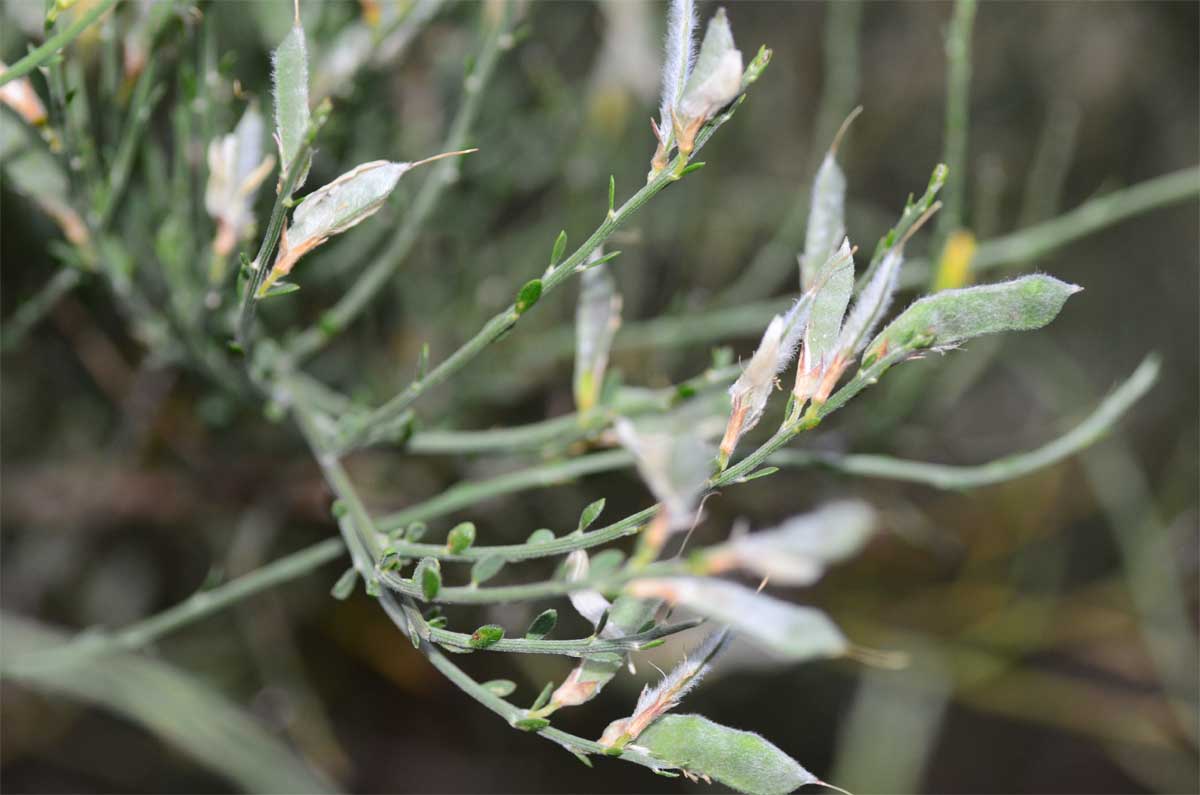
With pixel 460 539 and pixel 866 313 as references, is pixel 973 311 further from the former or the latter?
pixel 460 539

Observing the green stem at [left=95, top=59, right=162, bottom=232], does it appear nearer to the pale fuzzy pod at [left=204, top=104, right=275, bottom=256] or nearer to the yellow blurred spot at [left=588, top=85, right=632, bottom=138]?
the pale fuzzy pod at [left=204, top=104, right=275, bottom=256]

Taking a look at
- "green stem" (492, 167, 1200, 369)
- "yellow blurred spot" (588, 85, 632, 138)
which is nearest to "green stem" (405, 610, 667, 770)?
"green stem" (492, 167, 1200, 369)

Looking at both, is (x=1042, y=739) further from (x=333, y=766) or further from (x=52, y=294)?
(x=52, y=294)

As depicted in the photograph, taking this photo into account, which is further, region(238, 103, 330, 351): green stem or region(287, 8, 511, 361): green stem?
region(287, 8, 511, 361): green stem

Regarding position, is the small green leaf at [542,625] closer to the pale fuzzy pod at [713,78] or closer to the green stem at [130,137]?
the pale fuzzy pod at [713,78]

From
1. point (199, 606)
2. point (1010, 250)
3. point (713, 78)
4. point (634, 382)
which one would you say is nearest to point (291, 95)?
point (713, 78)

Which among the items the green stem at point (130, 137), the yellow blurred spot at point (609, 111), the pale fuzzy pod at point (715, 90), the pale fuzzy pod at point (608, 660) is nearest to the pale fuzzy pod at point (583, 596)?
the pale fuzzy pod at point (608, 660)

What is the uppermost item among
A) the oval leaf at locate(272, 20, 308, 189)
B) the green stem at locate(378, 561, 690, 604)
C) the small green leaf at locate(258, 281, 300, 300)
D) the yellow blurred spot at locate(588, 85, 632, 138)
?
the yellow blurred spot at locate(588, 85, 632, 138)
